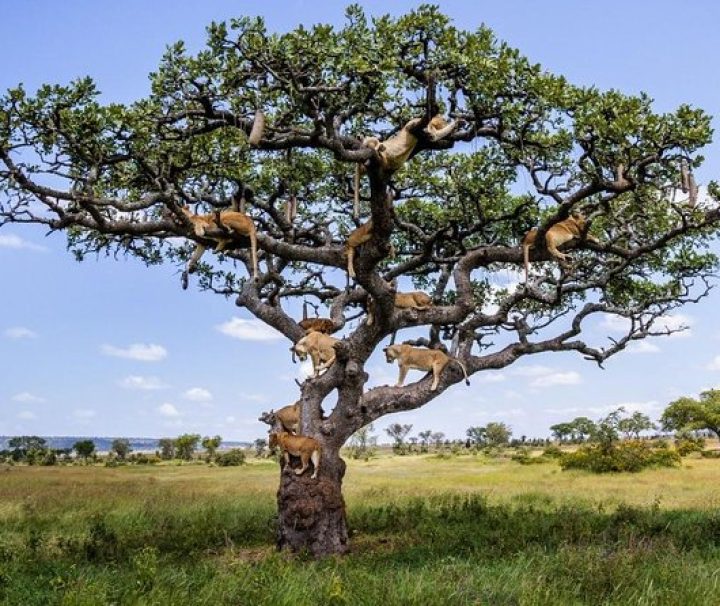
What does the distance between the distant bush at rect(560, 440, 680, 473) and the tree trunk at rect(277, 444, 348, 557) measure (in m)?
29.9

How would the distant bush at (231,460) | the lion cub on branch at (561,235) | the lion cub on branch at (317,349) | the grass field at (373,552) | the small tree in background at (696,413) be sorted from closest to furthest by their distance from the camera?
the grass field at (373,552), the lion cub on branch at (561,235), the lion cub on branch at (317,349), the distant bush at (231,460), the small tree in background at (696,413)

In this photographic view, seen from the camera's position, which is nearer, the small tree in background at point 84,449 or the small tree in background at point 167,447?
the small tree in background at point 84,449

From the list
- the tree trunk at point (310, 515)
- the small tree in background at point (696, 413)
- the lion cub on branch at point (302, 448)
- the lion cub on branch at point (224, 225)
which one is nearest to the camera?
the lion cub on branch at point (224, 225)

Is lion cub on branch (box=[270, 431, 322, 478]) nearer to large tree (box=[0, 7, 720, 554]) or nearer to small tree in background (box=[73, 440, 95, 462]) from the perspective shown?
large tree (box=[0, 7, 720, 554])

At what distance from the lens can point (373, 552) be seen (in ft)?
49.2

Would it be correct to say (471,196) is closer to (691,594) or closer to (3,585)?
(691,594)

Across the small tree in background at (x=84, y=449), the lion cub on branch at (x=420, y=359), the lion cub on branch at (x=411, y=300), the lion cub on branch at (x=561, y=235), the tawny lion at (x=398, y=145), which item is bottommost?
the small tree in background at (x=84, y=449)

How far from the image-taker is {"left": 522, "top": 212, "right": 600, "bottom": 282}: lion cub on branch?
14750mm

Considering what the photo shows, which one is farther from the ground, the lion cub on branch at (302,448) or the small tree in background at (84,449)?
the lion cub on branch at (302,448)

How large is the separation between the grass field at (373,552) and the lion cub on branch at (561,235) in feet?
18.6

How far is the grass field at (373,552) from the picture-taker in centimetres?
905

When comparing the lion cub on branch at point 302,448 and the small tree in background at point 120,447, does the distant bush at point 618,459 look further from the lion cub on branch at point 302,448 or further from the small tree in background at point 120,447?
the small tree in background at point 120,447

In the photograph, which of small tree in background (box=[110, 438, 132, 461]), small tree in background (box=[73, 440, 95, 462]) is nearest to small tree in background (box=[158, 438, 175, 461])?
small tree in background (box=[110, 438, 132, 461])

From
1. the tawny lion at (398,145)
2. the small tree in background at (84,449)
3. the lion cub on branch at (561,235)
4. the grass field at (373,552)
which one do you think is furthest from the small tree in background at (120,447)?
the tawny lion at (398,145)
